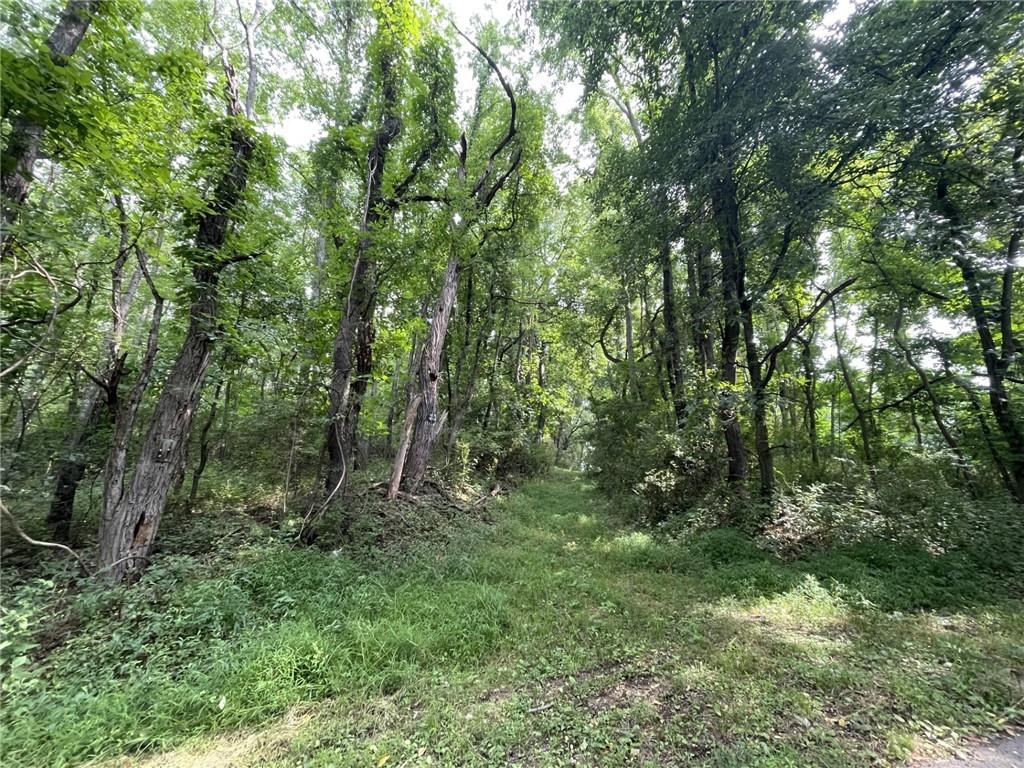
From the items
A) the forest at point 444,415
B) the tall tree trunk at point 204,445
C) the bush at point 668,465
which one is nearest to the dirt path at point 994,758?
the forest at point 444,415

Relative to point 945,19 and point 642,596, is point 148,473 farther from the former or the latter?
point 945,19

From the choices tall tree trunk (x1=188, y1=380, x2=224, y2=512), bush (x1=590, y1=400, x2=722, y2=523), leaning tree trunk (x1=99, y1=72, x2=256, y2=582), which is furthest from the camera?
bush (x1=590, y1=400, x2=722, y2=523)

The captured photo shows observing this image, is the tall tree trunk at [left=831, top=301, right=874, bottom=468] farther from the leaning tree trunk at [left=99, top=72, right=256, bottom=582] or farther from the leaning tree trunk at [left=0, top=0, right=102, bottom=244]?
the leaning tree trunk at [left=0, top=0, right=102, bottom=244]

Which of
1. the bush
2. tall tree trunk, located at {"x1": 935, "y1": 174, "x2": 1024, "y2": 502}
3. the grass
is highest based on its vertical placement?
tall tree trunk, located at {"x1": 935, "y1": 174, "x2": 1024, "y2": 502}

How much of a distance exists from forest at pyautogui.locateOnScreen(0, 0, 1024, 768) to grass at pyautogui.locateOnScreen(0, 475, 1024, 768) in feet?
0.11

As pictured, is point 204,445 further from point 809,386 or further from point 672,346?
point 809,386

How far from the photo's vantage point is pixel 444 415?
7836mm

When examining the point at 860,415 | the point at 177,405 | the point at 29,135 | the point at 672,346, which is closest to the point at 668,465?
the point at 672,346

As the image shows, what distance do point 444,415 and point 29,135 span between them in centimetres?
613

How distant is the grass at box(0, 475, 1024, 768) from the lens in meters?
2.26

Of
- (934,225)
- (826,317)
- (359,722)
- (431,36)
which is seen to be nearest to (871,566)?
(934,225)

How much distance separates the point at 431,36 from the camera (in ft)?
20.5

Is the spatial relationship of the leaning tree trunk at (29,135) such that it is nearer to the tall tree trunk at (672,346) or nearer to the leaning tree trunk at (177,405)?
the leaning tree trunk at (177,405)

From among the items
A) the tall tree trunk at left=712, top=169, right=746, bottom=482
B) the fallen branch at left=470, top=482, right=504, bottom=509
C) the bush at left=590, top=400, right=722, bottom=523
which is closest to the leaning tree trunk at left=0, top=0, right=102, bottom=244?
the fallen branch at left=470, top=482, right=504, bottom=509
